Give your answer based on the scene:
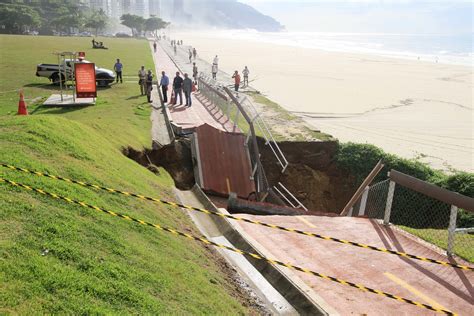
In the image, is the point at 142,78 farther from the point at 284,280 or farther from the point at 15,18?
the point at 15,18

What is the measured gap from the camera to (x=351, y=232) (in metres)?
9.32

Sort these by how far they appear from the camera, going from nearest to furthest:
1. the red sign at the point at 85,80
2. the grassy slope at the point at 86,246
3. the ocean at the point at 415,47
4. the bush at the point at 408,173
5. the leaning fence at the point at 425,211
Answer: the grassy slope at the point at 86,246 → the leaning fence at the point at 425,211 → the bush at the point at 408,173 → the red sign at the point at 85,80 → the ocean at the point at 415,47

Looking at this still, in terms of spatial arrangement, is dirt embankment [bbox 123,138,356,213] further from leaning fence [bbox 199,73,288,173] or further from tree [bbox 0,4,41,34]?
tree [bbox 0,4,41,34]

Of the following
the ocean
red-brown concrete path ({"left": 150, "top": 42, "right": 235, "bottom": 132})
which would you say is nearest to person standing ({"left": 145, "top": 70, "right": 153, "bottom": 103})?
red-brown concrete path ({"left": 150, "top": 42, "right": 235, "bottom": 132})

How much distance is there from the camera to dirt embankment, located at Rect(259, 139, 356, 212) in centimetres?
1645

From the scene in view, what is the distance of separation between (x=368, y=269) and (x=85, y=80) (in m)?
15.6

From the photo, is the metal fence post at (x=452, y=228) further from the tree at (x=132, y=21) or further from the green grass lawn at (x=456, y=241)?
the tree at (x=132, y=21)

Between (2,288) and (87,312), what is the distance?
82 centimetres

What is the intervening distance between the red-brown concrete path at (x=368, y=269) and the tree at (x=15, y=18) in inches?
4291

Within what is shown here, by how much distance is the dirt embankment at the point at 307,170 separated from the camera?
1528 centimetres

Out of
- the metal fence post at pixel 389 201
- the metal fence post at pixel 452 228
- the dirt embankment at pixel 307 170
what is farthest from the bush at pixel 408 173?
the metal fence post at pixel 452 228

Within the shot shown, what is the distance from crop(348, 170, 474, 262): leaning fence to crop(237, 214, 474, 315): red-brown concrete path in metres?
0.42

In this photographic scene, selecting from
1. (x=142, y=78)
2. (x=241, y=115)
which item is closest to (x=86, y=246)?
(x=241, y=115)

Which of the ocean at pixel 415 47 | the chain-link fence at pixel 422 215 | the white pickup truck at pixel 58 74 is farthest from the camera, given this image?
the ocean at pixel 415 47
